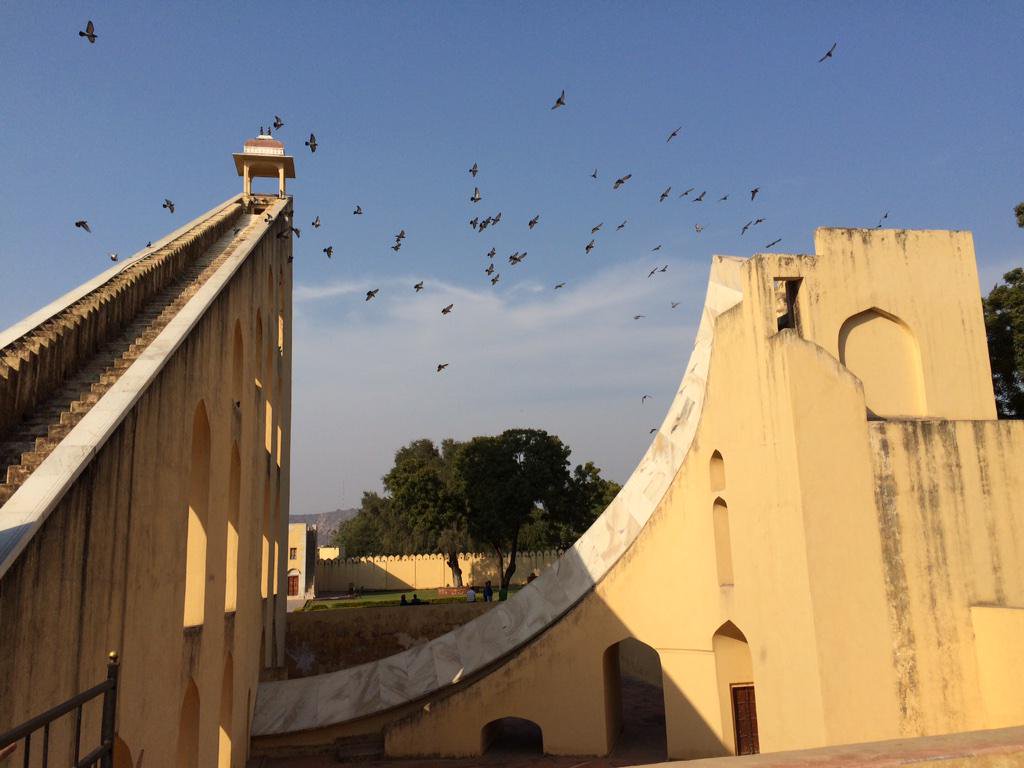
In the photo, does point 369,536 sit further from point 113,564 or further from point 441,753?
point 113,564

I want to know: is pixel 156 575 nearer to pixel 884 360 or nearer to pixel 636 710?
pixel 884 360

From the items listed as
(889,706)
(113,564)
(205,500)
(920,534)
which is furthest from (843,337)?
(113,564)

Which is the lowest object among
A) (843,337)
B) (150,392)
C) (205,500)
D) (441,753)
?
(441,753)

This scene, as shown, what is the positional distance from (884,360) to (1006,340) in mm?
7887

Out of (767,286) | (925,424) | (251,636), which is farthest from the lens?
(251,636)

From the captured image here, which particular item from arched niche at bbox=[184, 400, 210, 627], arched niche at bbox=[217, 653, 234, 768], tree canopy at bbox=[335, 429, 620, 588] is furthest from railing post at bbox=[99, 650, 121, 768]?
tree canopy at bbox=[335, 429, 620, 588]

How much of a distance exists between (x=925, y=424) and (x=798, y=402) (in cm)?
132

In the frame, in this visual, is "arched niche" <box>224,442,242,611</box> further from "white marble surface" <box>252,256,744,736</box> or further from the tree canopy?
the tree canopy

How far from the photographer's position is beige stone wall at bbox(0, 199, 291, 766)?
130 inches

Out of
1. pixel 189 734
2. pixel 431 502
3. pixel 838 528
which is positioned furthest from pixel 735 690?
pixel 431 502

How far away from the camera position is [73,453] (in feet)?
12.0

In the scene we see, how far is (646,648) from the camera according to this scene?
15.5m

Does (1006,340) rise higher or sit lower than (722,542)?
higher

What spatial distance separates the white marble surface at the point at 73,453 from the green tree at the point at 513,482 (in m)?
20.8
